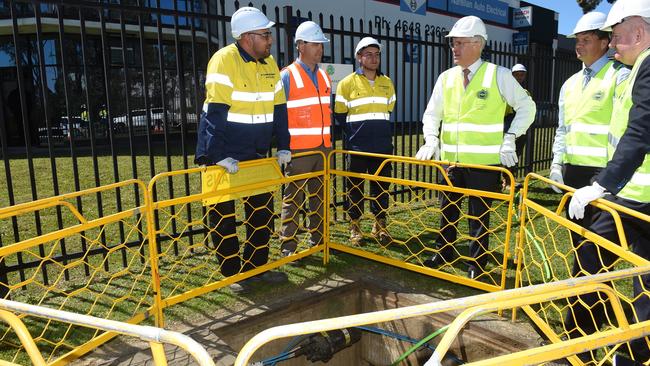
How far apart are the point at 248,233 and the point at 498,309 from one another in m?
2.90

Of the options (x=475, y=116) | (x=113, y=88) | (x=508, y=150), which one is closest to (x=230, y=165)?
(x=475, y=116)

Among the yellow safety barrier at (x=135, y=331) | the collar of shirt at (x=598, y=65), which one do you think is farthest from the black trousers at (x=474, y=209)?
the yellow safety barrier at (x=135, y=331)

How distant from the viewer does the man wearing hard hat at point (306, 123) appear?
457 cm

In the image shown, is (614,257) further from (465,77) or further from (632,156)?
(465,77)

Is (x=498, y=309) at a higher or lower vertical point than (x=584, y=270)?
higher

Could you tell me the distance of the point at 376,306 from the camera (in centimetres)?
411

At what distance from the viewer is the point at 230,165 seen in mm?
3586

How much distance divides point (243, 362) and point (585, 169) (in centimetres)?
330

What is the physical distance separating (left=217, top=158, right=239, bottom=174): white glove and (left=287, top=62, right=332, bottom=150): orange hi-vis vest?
1.22 m

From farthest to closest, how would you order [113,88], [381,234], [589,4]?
1. [589,4]
2. [113,88]
3. [381,234]

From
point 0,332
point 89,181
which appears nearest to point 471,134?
point 0,332

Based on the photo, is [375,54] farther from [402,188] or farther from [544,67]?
[544,67]

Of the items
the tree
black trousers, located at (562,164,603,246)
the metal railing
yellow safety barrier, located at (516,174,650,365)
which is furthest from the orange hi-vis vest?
the tree

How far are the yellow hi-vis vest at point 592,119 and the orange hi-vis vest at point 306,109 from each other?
2.27 metres
